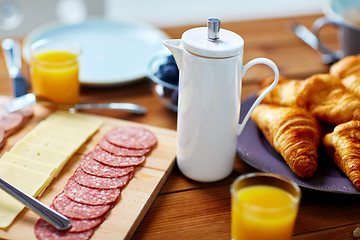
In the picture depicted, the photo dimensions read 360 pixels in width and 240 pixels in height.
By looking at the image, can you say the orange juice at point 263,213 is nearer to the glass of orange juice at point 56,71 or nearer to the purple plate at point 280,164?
the purple plate at point 280,164

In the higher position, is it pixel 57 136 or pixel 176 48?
pixel 176 48

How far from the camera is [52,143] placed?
3.76 ft

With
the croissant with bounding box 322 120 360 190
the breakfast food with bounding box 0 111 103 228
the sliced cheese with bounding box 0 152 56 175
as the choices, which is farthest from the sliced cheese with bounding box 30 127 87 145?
the croissant with bounding box 322 120 360 190

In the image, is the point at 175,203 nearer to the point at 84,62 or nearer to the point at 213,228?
the point at 213,228

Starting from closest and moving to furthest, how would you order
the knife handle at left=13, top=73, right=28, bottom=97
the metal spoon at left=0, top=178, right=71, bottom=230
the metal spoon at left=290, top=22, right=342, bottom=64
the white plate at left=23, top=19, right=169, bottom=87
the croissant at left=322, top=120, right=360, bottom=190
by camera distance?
the metal spoon at left=0, top=178, right=71, bottom=230, the croissant at left=322, top=120, right=360, bottom=190, the knife handle at left=13, top=73, right=28, bottom=97, the white plate at left=23, top=19, right=169, bottom=87, the metal spoon at left=290, top=22, right=342, bottom=64

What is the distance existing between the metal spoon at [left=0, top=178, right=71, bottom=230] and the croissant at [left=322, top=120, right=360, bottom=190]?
59 centimetres

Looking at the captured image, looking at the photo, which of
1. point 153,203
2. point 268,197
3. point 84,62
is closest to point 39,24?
point 84,62

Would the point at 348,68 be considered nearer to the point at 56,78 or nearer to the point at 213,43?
the point at 213,43

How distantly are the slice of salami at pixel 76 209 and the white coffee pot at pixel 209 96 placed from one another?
0.23 metres

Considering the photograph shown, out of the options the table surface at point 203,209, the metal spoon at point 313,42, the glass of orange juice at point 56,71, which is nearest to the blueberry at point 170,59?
the table surface at point 203,209

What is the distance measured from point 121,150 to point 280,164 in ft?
1.24

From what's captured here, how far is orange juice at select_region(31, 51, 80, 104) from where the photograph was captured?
1310 millimetres

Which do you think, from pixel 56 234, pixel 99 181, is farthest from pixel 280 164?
pixel 56 234

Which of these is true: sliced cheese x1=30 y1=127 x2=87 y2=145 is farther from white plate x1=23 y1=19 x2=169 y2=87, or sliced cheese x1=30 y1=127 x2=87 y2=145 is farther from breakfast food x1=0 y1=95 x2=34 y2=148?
white plate x1=23 y1=19 x2=169 y2=87
